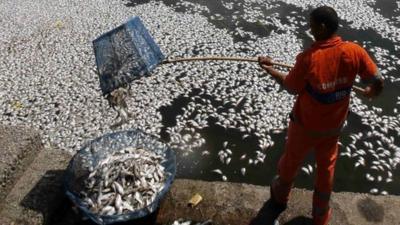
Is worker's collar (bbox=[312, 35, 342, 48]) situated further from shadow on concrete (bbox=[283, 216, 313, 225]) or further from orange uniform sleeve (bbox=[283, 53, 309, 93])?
shadow on concrete (bbox=[283, 216, 313, 225])

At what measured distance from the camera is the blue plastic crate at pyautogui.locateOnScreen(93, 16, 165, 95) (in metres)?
4.85

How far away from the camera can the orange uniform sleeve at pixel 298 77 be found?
140 inches

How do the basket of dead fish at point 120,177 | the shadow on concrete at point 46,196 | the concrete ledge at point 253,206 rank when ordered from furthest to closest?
the concrete ledge at point 253,206, the shadow on concrete at point 46,196, the basket of dead fish at point 120,177

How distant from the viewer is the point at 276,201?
4.74 metres

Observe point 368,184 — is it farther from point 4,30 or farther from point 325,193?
point 4,30

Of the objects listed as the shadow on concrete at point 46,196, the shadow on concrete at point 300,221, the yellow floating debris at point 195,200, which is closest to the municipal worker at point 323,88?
the shadow on concrete at point 300,221

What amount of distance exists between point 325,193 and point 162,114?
3302 mm

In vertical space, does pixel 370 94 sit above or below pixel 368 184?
above

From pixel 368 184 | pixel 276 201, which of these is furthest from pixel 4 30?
pixel 368 184

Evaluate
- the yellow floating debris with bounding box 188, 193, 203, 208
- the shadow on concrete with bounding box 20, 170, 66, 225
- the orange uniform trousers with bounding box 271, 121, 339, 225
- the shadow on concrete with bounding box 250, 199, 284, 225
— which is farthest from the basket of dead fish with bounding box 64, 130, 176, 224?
the orange uniform trousers with bounding box 271, 121, 339, 225

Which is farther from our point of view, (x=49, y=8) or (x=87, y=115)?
(x=49, y=8)

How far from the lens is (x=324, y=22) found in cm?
351

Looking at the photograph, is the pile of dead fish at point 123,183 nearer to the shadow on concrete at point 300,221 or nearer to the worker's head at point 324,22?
the shadow on concrete at point 300,221

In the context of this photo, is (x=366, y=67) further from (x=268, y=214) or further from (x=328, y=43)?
(x=268, y=214)
